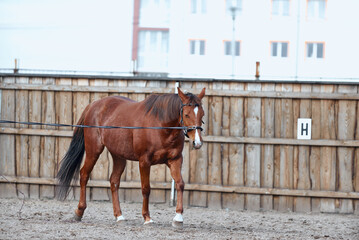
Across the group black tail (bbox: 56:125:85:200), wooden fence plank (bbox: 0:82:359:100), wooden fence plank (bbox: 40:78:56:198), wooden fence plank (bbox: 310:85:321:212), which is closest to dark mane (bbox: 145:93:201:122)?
black tail (bbox: 56:125:85:200)

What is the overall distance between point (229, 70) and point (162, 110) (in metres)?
29.5

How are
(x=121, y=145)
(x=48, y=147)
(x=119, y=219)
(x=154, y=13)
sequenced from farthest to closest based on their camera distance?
(x=154, y=13) < (x=48, y=147) < (x=121, y=145) < (x=119, y=219)

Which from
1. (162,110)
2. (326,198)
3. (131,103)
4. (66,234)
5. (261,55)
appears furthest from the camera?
(261,55)

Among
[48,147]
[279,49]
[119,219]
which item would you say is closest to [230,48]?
[279,49]

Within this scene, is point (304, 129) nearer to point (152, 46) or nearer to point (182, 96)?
point (182, 96)

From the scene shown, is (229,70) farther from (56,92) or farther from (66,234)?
(66,234)

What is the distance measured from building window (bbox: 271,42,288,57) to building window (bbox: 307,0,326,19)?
3.04 metres

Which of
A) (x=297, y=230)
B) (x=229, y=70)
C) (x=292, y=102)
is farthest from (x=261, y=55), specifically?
(x=297, y=230)

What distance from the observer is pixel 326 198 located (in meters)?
9.95

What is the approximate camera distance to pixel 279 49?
36.7m

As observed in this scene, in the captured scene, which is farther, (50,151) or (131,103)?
(50,151)

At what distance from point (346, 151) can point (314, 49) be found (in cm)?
2854

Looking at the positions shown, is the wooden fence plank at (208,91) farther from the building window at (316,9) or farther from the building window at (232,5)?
the building window at (316,9)

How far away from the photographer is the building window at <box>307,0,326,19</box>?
123ft
